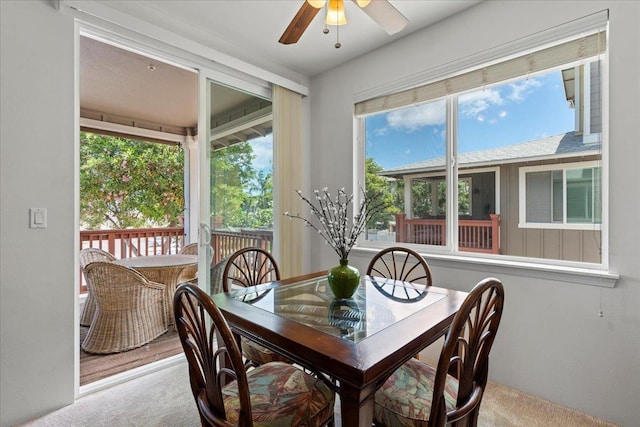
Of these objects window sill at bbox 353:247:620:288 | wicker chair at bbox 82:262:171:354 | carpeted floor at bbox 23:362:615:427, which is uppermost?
window sill at bbox 353:247:620:288

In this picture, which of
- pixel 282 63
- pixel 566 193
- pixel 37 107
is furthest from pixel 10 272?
pixel 566 193

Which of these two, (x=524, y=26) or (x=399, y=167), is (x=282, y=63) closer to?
(x=399, y=167)

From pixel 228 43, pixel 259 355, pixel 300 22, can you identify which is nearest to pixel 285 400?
pixel 259 355

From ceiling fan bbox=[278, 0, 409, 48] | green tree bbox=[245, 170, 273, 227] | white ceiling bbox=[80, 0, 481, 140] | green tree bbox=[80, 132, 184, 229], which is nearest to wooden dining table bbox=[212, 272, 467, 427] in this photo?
green tree bbox=[245, 170, 273, 227]

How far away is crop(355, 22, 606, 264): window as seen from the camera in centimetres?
190

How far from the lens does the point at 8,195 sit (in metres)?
1.74

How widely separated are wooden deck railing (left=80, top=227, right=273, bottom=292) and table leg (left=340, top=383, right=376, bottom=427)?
6.50 ft

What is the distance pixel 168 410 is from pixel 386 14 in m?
2.55

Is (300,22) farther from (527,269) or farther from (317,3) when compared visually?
(527,269)

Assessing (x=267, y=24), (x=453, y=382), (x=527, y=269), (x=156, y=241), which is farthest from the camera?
(x=156, y=241)

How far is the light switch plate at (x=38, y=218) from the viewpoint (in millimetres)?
1807

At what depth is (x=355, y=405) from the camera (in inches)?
36.5

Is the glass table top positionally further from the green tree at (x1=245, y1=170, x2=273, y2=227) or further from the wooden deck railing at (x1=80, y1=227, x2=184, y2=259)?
the wooden deck railing at (x1=80, y1=227, x2=184, y2=259)

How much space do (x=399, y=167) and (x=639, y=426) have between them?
7.01 ft
